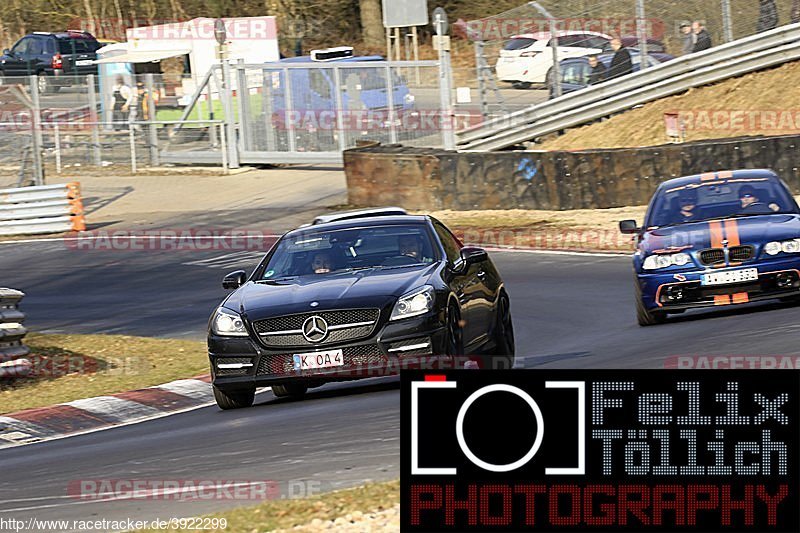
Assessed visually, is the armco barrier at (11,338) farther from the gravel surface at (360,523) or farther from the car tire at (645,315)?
the gravel surface at (360,523)

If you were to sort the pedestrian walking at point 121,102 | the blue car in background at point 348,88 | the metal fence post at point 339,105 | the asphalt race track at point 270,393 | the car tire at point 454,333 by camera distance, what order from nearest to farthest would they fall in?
the asphalt race track at point 270,393 → the car tire at point 454,333 → the blue car in background at point 348,88 → the metal fence post at point 339,105 → the pedestrian walking at point 121,102

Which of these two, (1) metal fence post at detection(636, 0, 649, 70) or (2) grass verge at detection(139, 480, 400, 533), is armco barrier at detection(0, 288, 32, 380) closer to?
(2) grass verge at detection(139, 480, 400, 533)

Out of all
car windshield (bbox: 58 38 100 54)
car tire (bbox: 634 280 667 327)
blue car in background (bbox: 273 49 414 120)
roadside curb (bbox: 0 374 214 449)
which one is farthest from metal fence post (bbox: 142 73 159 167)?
car tire (bbox: 634 280 667 327)

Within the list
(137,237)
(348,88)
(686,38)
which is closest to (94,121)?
(348,88)

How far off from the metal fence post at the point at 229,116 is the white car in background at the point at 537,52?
293 inches

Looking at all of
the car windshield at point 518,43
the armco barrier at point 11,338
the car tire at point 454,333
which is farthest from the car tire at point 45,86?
the car tire at point 454,333

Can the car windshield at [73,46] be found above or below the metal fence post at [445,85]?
above

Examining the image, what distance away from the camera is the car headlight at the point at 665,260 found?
13023mm

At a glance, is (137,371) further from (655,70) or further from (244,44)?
(244,44)

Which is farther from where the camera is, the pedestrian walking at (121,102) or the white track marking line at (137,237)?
the pedestrian walking at (121,102)

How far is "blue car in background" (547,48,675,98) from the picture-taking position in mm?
29594

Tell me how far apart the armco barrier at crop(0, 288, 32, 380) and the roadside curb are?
41.5 inches

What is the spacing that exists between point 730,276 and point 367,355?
13.5 feet

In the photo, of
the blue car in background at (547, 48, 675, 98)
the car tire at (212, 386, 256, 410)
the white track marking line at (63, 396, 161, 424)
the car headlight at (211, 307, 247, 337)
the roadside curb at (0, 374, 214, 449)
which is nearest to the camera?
the car headlight at (211, 307, 247, 337)
